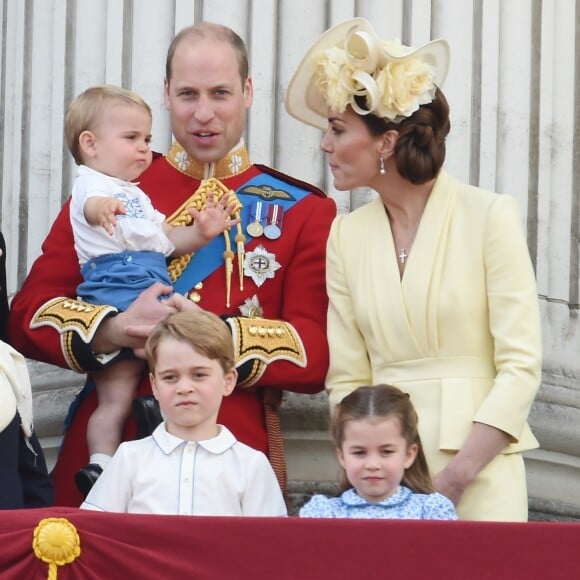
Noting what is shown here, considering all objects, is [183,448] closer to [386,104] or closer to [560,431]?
[386,104]

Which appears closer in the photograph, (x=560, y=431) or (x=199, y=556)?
(x=199, y=556)

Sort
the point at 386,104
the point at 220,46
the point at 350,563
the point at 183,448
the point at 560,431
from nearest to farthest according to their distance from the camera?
the point at 350,563 < the point at 183,448 < the point at 386,104 < the point at 220,46 < the point at 560,431

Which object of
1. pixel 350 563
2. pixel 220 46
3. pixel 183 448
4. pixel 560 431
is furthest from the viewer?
pixel 560 431

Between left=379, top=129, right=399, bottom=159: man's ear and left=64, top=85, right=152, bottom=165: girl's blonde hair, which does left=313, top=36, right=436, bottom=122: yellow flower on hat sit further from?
left=64, top=85, right=152, bottom=165: girl's blonde hair

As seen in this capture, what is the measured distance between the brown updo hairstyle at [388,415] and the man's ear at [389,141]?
72 centimetres

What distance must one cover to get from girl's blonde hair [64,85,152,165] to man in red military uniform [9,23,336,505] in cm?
14

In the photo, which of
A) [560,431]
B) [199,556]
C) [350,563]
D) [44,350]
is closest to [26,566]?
[199,556]

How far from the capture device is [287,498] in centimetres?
602

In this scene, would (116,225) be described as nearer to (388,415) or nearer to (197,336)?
(197,336)

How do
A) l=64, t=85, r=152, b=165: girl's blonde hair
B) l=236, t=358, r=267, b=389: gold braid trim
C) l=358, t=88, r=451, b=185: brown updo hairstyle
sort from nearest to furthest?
l=358, t=88, r=451, b=185: brown updo hairstyle, l=236, t=358, r=267, b=389: gold braid trim, l=64, t=85, r=152, b=165: girl's blonde hair

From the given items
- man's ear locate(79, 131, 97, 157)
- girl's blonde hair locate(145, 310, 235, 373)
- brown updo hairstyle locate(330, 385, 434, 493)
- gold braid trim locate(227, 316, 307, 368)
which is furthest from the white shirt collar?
man's ear locate(79, 131, 97, 157)

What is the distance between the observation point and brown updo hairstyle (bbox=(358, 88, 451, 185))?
534cm

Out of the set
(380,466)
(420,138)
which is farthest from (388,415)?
(420,138)

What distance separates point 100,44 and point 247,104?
778 millimetres
